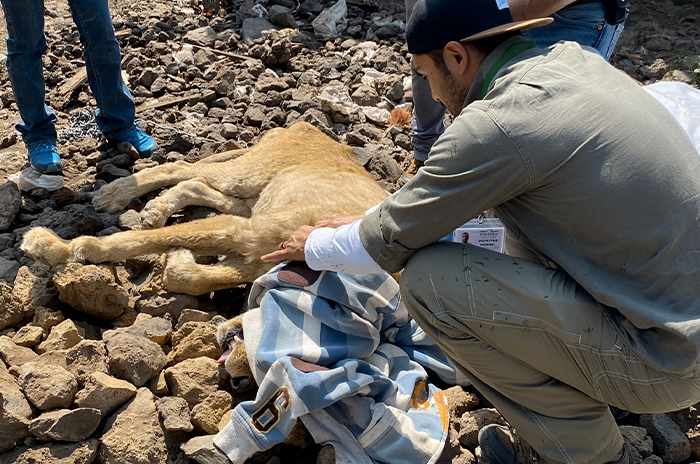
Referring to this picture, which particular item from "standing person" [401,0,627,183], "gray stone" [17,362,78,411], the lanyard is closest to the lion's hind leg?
"gray stone" [17,362,78,411]

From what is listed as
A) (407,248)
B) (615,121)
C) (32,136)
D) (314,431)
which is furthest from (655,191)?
(32,136)

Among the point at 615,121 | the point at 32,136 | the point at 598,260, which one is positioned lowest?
the point at 32,136

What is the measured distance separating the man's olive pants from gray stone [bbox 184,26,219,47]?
548 cm

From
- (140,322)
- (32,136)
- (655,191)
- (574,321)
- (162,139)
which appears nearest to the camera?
(655,191)

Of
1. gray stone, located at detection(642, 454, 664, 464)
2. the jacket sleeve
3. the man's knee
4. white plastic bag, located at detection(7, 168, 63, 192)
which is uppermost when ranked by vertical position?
the jacket sleeve

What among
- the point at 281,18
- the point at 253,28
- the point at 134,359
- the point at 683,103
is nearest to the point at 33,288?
the point at 134,359

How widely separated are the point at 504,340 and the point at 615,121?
927 millimetres

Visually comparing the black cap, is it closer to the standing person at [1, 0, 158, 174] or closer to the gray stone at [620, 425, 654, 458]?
the gray stone at [620, 425, 654, 458]

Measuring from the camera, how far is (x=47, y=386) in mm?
2904

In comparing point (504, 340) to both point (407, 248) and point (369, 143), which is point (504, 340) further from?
point (369, 143)

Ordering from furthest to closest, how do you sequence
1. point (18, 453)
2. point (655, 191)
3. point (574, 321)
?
point (18, 453) < point (574, 321) < point (655, 191)

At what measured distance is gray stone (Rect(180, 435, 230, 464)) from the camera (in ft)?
9.39

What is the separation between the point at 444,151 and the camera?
2377 mm

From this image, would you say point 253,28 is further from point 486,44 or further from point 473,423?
point 473,423
